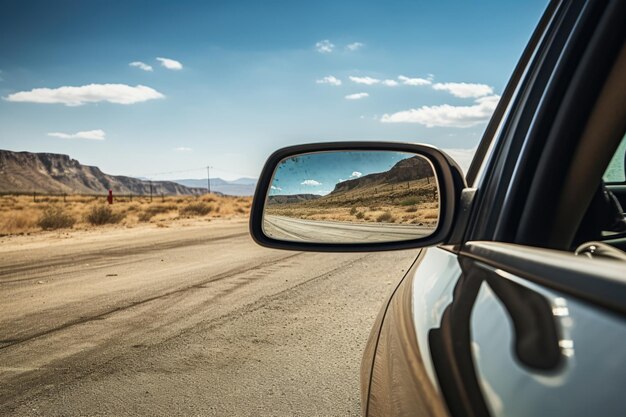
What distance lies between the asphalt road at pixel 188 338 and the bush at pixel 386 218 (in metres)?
1.79

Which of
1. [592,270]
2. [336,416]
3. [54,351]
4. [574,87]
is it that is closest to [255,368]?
[336,416]

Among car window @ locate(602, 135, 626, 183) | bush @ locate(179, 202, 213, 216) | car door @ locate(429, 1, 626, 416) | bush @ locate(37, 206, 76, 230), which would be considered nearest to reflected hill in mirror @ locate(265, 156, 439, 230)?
car door @ locate(429, 1, 626, 416)

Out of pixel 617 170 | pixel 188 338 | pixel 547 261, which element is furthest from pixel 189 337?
pixel 547 261

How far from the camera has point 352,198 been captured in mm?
2490

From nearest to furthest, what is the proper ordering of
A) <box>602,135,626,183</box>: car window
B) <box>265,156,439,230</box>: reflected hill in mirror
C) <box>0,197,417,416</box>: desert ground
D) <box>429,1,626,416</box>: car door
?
<box>429,1,626,416</box>: car door → <box>602,135,626,183</box>: car window → <box>265,156,439,230</box>: reflected hill in mirror → <box>0,197,417,416</box>: desert ground

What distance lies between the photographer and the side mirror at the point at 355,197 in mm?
2049

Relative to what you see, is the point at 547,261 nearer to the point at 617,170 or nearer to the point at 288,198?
the point at 617,170

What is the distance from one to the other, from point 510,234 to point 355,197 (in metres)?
1.01

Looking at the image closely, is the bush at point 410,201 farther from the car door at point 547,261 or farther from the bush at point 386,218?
the car door at point 547,261

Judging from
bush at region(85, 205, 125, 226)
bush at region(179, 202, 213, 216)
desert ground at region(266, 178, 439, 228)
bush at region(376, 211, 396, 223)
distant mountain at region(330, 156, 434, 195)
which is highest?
distant mountain at region(330, 156, 434, 195)

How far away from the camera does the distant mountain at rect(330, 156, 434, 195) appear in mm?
2209

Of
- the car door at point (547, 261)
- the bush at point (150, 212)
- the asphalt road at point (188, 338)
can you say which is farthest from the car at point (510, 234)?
the bush at point (150, 212)

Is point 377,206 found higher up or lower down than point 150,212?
Result: higher up

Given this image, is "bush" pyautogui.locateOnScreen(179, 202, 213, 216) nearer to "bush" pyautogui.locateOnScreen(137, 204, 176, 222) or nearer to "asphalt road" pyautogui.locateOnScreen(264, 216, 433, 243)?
"bush" pyautogui.locateOnScreen(137, 204, 176, 222)
